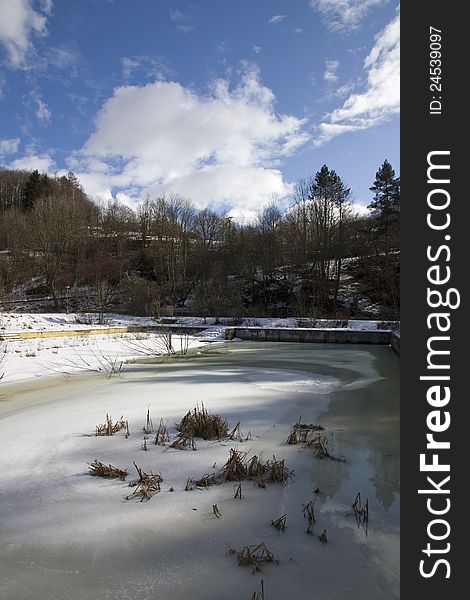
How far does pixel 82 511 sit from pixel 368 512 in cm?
182

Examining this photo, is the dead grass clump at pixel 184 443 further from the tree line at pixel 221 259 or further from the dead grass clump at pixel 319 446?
the tree line at pixel 221 259

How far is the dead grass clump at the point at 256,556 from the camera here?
203 centimetres

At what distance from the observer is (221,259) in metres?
30.4

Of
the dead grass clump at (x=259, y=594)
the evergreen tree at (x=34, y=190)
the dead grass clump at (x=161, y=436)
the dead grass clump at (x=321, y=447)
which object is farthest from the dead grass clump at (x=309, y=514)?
the evergreen tree at (x=34, y=190)

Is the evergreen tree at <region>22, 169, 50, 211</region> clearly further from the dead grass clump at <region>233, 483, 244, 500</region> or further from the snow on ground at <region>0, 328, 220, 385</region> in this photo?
the dead grass clump at <region>233, 483, 244, 500</region>

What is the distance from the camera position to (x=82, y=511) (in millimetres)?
2553

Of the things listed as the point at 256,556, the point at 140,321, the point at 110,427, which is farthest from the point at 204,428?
the point at 140,321

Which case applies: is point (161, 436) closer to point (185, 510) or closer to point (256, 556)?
point (185, 510)

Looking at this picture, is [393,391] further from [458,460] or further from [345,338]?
[345,338]

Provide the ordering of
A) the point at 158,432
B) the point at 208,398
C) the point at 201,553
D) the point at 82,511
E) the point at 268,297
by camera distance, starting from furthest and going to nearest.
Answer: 1. the point at 268,297
2. the point at 208,398
3. the point at 158,432
4. the point at 82,511
5. the point at 201,553

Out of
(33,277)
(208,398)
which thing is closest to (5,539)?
(208,398)

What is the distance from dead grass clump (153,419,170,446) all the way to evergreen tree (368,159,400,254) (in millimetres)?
24920

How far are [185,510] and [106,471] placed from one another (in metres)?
0.82

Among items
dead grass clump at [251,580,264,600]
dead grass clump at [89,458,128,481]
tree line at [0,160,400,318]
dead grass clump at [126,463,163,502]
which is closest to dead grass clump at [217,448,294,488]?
dead grass clump at [126,463,163,502]
